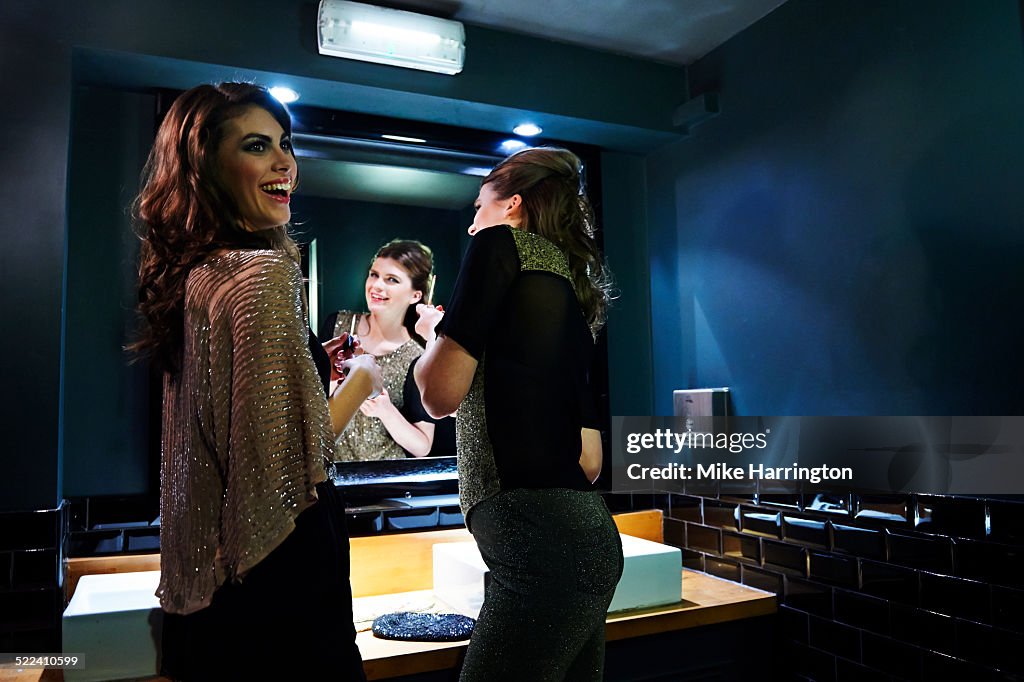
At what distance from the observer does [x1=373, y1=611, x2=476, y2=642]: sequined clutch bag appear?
171cm

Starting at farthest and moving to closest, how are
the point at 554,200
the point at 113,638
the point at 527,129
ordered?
1. the point at 527,129
2. the point at 113,638
3. the point at 554,200

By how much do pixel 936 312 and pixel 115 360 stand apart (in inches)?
79.9

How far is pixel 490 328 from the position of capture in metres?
1.15

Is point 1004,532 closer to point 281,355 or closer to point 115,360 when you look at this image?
point 281,355

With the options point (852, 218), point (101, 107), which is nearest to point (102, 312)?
point (101, 107)

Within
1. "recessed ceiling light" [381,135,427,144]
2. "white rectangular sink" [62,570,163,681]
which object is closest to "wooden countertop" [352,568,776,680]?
"white rectangular sink" [62,570,163,681]

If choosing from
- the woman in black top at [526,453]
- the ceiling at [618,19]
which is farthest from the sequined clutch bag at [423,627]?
the ceiling at [618,19]

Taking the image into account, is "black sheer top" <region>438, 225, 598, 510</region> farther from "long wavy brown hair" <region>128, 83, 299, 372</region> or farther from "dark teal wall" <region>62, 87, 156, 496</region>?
"dark teal wall" <region>62, 87, 156, 496</region>

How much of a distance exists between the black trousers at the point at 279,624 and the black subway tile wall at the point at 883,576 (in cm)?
136

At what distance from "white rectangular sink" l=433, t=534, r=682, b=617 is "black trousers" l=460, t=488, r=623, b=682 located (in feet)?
2.48

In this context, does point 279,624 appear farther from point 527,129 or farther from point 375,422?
point 527,129

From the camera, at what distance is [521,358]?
3.73 ft

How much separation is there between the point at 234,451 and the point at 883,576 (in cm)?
158

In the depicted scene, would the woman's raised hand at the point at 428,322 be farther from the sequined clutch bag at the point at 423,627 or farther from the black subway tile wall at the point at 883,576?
the black subway tile wall at the point at 883,576
